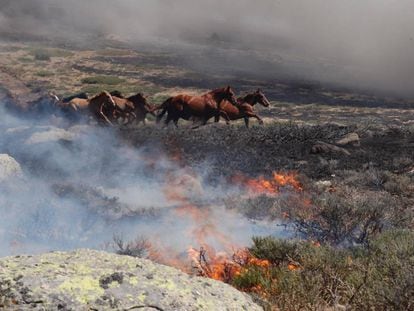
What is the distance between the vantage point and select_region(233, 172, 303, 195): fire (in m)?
14.0

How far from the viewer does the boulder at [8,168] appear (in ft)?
41.1

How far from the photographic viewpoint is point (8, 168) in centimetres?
1285

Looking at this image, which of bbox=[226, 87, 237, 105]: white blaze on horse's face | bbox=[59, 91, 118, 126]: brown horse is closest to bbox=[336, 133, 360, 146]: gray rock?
bbox=[226, 87, 237, 105]: white blaze on horse's face

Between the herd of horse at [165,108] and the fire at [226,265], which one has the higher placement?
the herd of horse at [165,108]

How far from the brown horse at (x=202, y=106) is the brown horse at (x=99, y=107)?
267cm

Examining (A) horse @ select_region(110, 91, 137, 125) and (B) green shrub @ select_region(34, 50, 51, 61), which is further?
(B) green shrub @ select_region(34, 50, 51, 61)

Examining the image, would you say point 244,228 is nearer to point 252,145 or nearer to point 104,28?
point 252,145

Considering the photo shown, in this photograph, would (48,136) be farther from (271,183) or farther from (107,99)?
(271,183)

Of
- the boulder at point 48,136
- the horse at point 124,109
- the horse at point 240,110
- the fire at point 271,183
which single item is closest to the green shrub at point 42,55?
the horse at point 124,109

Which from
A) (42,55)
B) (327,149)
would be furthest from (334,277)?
(42,55)

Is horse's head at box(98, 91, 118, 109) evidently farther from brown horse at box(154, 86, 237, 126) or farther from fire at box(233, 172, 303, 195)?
fire at box(233, 172, 303, 195)

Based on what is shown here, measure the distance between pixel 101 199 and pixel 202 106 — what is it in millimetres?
11795

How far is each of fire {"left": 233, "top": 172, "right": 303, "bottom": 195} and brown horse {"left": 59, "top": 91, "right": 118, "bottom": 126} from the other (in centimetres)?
907

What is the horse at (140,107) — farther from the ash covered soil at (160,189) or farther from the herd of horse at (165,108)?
the ash covered soil at (160,189)
